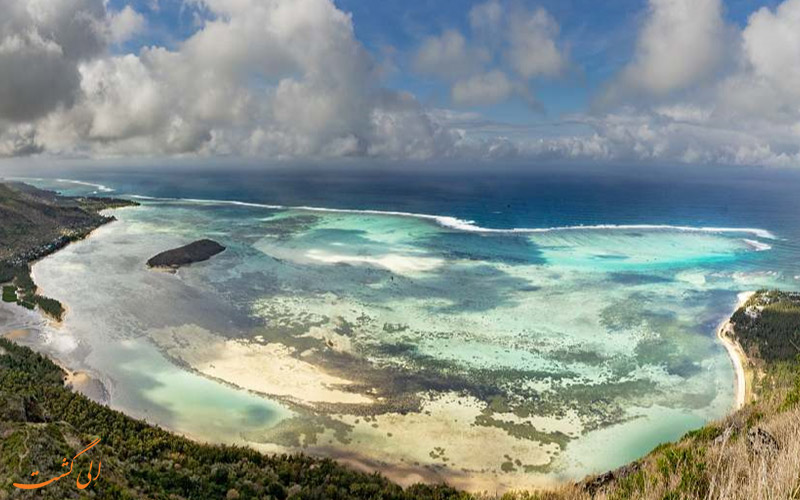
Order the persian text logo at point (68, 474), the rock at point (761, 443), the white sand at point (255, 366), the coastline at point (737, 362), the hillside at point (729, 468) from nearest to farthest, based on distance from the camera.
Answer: the hillside at point (729, 468)
the rock at point (761, 443)
the persian text logo at point (68, 474)
the white sand at point (255, 366)
the coastline at point (737, 362)

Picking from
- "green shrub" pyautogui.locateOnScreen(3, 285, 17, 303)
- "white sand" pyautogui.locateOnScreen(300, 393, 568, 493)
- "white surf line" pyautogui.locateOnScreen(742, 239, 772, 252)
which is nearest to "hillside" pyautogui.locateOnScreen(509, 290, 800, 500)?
"white sand" pyautogui.locateOnScreen(300, 393, 568, 493)

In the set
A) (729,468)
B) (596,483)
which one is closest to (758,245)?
(596,483)

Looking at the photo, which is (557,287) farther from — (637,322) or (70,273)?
(70,273)

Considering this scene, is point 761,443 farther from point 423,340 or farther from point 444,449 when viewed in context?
point 423,340

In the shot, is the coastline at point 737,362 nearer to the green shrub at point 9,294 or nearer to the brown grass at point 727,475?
the brown grass at point 727,475

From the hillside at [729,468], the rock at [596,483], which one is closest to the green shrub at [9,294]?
the rock at [596,483]

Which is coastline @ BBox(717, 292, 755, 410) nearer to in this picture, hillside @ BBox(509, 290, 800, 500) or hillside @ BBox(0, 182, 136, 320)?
hillside @ BBox(509, 290, 800, 500)

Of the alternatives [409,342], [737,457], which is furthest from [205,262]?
[737,457]
